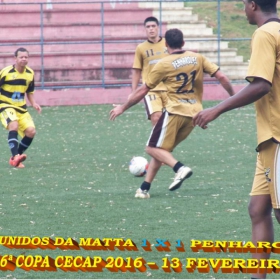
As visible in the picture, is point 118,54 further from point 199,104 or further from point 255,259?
point 255,259

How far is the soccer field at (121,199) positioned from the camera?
6.97 meters

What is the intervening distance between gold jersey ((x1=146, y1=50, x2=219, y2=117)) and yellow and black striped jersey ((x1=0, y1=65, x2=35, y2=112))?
3790 mm

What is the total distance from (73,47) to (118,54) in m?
1.49

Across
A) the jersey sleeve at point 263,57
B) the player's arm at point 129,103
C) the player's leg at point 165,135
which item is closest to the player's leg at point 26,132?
the player's leg at point 165,135

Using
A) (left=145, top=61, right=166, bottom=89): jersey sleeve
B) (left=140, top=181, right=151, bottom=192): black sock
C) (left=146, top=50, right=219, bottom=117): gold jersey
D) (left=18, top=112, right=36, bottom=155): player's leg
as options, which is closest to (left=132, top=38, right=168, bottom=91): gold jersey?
(left=18, top=112, right=36, bottom=155): player's leg

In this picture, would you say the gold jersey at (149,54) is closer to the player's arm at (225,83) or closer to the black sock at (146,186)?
the player's arm at (225,83)

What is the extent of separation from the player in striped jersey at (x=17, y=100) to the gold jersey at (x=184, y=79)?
11.9ft

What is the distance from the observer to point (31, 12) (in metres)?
25.8

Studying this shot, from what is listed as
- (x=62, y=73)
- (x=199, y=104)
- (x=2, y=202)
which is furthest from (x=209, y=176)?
(x=62, y=73)

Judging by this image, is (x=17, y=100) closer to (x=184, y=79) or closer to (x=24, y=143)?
(x=24, y=143)

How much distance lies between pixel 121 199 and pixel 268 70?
4.45 meters

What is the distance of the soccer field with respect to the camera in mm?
6973

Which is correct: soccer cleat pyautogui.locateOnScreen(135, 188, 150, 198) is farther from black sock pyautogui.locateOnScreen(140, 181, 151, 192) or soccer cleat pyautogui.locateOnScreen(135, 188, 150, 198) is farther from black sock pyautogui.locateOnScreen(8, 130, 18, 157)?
black sock pyautogui.locateOnScreen(8, 130, 18, 157)

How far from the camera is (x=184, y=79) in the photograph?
9797 mm
